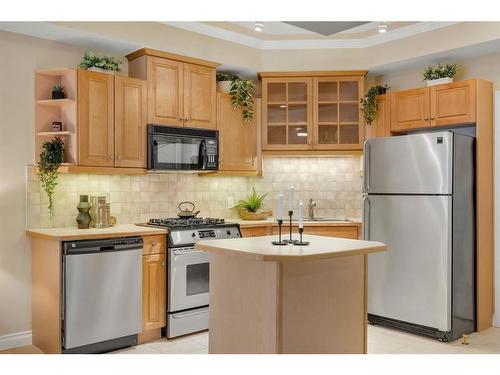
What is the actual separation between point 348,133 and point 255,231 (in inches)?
57.8

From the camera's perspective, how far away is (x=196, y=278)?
451cm

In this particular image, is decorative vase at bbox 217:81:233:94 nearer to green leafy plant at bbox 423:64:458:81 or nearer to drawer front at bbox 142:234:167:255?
drawer front at bbox 142:234:167:255

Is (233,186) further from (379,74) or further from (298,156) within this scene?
(379,74)

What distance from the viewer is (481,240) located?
458 centimetres

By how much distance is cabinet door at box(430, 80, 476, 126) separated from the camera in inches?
182

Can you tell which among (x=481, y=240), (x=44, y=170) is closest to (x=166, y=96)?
(x=44, y=170)

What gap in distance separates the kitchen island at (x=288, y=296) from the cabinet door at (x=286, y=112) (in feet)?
7.19

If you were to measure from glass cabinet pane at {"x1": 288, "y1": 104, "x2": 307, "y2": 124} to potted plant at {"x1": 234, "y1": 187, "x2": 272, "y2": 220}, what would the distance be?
2.88 ft

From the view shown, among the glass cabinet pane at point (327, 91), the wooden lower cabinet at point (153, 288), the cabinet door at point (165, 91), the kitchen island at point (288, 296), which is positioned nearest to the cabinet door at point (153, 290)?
the wooden lower cabinet at point (153, 288)

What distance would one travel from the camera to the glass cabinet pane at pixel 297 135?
548cm

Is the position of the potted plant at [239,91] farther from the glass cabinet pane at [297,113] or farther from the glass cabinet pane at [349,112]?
the glass cabinet pane at [349,112]

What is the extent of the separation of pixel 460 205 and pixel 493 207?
54 centimetres

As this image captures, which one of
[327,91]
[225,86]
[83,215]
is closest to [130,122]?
[83,215]

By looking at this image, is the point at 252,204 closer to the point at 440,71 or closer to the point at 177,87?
the point at 177,87
